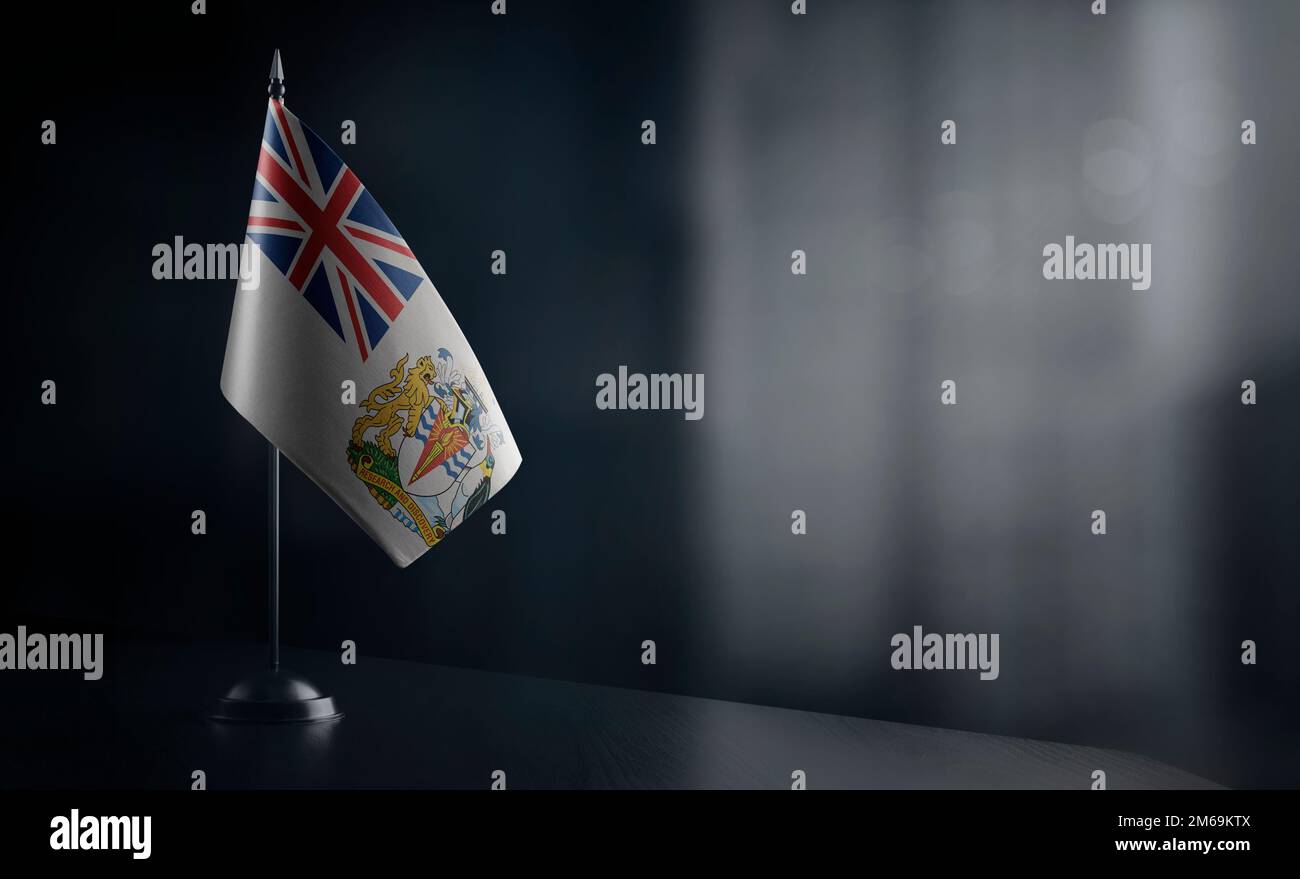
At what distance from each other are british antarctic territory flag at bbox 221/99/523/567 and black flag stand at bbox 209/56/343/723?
0.14 metres

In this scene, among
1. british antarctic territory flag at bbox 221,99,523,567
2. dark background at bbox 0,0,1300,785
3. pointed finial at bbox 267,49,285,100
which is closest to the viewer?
british antarctic territory flag at bbox 221,99,523,567

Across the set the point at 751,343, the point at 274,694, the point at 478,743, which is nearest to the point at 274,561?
the point at 274,694

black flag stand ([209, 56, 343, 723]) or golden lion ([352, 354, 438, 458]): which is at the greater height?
golden lion ([352, 354, 438, 458])

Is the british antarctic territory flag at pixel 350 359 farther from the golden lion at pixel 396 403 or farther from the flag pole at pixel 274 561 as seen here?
the flag pole at pixel 274 561

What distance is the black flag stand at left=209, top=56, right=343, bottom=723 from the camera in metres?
1.71

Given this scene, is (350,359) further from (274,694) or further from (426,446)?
(274,694)

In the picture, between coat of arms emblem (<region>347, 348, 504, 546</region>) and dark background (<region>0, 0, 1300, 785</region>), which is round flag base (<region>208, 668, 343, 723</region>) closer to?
coat of arms emblem (<region>347, 348, 504, 546</region>)

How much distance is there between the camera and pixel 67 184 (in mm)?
2518

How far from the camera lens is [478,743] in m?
1.65

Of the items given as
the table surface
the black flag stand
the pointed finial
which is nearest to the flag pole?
the black flag stand

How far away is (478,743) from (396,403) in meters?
0.55

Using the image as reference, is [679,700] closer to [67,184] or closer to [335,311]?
[335,311]

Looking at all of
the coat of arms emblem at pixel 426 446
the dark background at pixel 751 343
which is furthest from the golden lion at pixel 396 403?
the dark background at pixel 751 343

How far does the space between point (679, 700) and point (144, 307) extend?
1.55m
